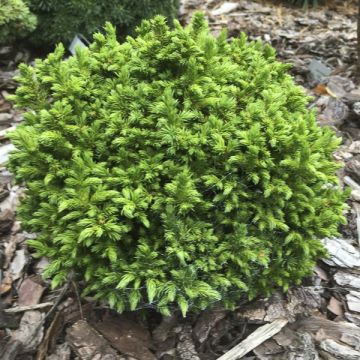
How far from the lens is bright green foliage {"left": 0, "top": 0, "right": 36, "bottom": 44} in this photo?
451cm

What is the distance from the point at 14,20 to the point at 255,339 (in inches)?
146

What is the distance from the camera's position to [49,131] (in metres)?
2.43

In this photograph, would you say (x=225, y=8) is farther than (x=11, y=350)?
Yes

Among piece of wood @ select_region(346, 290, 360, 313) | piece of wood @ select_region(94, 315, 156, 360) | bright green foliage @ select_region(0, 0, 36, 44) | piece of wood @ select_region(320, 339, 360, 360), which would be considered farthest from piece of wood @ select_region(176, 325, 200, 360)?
bright green foliage @ select_region(0, 0, 36, 44)

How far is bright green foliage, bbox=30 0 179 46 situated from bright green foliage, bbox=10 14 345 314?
2.63 meters

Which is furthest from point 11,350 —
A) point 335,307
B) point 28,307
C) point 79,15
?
point 79,15

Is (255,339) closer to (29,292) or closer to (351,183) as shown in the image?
(29,292)

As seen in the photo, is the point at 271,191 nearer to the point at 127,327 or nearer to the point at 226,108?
the point at 226,108

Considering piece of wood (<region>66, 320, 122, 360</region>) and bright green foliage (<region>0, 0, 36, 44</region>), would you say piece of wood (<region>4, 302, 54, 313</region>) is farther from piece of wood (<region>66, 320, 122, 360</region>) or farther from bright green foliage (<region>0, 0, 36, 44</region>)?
Answer: bright green foliage (<region>0, 0, 36, 44</region>)

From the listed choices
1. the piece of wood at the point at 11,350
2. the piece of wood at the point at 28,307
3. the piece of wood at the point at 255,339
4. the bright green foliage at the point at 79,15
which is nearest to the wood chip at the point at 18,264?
the piece of wood at the point at 28,307

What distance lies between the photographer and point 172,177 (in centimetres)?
233

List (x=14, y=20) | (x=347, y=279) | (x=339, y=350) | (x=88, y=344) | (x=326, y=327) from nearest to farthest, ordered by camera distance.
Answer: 1. (x=88, y=344)
2. (x=339, y=350)
3. (x=326, y=327)
4. (x=347, y=279)
5. (x=14, y=20)

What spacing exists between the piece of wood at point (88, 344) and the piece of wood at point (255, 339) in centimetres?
61

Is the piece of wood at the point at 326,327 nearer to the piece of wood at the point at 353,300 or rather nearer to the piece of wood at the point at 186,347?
the piece of wood at the point at 353,300
